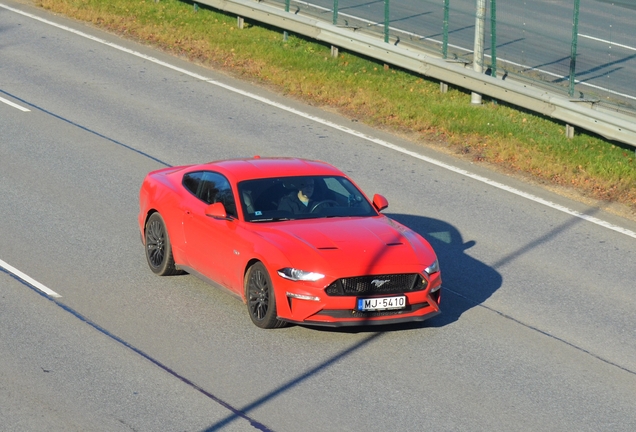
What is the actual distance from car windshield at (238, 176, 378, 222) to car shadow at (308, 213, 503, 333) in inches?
50.9

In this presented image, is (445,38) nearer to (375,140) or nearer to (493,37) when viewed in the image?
(493,37)

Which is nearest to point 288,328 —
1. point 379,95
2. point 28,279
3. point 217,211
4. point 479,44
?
point 217,211

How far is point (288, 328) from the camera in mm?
11117

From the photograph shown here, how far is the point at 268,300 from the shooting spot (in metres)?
10.8

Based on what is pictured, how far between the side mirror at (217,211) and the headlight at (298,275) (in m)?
1.19

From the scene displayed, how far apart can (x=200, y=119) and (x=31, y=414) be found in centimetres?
1109

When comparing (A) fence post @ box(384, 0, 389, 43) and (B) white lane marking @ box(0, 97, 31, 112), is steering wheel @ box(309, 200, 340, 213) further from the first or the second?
(A) fence post @ box(384, 0, 389, 43)

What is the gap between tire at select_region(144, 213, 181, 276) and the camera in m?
12.5

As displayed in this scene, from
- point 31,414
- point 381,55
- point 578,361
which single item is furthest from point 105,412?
point 381,55

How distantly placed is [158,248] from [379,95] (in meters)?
9.01

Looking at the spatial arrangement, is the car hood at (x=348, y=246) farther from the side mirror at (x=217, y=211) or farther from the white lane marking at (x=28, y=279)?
the white lane marking at (x=28, y=279)

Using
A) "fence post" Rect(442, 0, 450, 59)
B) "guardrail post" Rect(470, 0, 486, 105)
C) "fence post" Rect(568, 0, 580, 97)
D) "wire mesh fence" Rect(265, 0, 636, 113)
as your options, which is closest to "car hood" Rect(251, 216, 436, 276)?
"wire mesh fence" Rect(265, 0, 636, 113)

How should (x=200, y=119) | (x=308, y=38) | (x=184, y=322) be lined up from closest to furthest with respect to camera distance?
(x=184, y=322)
(x=200, y=119)
(x=308, y=38)

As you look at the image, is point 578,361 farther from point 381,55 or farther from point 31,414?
point 381,55
